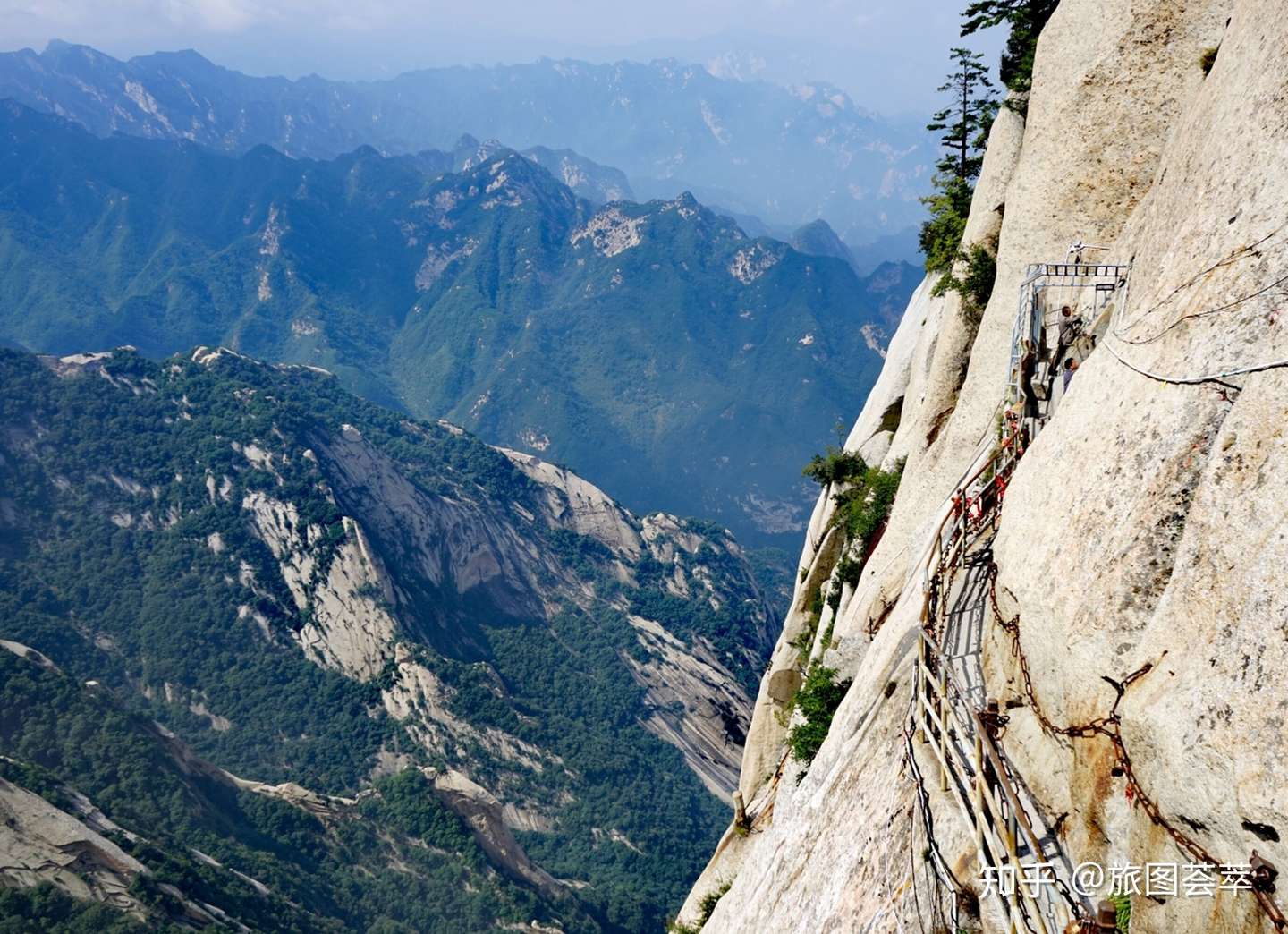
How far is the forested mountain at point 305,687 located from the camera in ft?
316

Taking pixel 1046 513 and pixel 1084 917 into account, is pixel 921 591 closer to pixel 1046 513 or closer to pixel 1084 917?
pixel 1046 513

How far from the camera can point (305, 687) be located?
468 feet

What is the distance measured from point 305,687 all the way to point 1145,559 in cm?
14632

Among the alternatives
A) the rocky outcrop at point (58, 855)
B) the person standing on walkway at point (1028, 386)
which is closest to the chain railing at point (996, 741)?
the person standing on walkway at point (1028, 386)

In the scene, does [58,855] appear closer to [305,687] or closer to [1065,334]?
[305,687]

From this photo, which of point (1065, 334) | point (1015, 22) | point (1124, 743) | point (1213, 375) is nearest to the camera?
point (1124, 743)

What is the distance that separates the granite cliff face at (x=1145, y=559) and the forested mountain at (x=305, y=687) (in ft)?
244

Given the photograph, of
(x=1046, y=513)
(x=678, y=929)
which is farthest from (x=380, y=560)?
(x=1046, y=513)

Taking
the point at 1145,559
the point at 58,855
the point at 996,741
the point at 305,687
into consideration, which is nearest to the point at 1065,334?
the point at 1145,559

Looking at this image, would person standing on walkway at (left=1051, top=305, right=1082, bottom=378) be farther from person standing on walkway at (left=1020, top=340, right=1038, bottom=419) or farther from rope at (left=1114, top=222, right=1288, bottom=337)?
rope at (left=1114, top=222, right=1288, bottom=337)

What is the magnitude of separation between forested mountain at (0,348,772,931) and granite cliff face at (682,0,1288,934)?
74.4 metres

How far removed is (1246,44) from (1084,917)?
1783 centimetres

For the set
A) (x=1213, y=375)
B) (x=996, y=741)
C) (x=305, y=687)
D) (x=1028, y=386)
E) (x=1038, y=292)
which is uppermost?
(x=1038, y=292)

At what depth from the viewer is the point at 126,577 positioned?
152 meters
